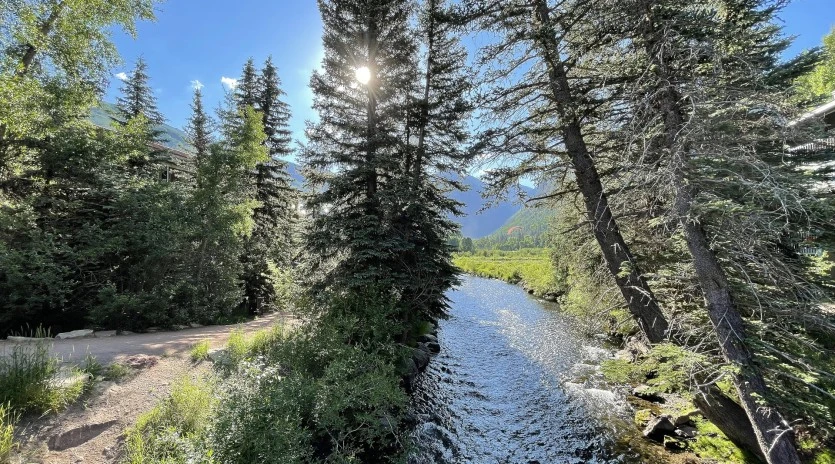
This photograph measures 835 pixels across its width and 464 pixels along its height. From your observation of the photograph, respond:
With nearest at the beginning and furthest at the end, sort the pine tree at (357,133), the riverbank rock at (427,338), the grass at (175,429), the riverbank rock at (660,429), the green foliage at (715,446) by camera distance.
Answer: the grass at (175,429) → the green foliage at (715,446) → the riverbank rock at (660,429) → the pine tree at (357,133) → the riverbank rock at (427,338)

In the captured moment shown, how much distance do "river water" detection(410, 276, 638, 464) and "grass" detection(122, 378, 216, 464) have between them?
12.0ft

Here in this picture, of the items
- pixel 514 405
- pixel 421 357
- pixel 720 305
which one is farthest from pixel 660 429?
pixel 421 357

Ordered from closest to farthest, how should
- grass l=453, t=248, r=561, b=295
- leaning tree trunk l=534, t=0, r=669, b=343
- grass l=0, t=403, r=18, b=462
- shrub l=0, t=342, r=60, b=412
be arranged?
1. grass l=0, t=403, r=18, b=462
2. shrub l=0, t=342, r=60, b=412
3. leaning tree trunk l=534, t=0, r=669, b=343
4. grass l=453, t=248, r=561, b=295

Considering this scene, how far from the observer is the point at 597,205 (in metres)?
5.59

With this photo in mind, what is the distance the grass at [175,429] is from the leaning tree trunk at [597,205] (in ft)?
21.3

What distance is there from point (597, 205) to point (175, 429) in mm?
7142

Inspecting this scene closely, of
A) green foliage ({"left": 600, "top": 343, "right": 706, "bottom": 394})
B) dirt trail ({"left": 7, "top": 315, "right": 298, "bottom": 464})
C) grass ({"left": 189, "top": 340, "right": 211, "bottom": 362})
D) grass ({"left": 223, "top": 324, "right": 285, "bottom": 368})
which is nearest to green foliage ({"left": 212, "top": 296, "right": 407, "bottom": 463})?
grass ({"left": 223, "top": 324, "right": 285, "bottom": 368})

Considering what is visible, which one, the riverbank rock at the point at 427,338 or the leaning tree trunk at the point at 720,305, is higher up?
the leaning tree trunk at the point at 720,305

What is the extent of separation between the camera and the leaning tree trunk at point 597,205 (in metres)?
5.54

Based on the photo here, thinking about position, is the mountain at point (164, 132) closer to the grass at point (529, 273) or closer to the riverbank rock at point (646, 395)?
the grass at point (529, 273)

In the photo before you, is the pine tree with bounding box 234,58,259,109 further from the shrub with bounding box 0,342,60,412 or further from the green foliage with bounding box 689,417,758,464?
the green foliage with bounding box 689,417,758,464

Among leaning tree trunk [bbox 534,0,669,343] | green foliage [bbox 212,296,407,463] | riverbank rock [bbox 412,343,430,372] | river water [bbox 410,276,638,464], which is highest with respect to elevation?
leaning tree trunk [bbox 534,0,669,343]

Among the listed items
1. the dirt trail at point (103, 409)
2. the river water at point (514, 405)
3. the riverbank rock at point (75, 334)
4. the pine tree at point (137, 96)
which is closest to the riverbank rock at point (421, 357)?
the river water at point (514, 405)

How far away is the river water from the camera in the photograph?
20.3 ft
